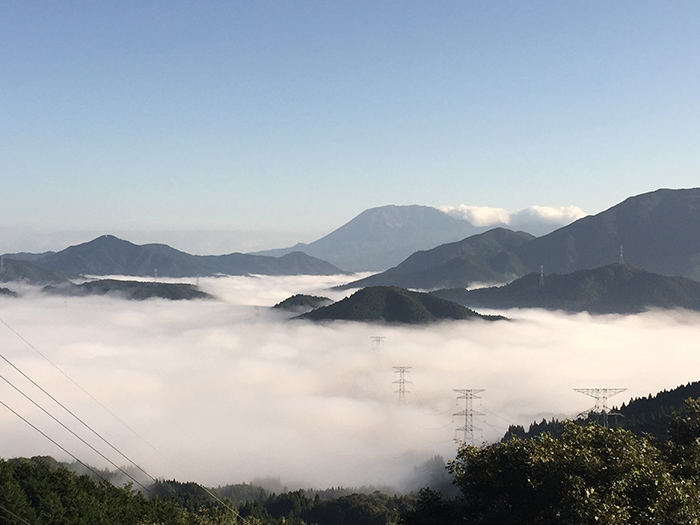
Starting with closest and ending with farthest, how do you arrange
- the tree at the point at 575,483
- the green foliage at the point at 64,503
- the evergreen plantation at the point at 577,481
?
1. the tree at the point at 575,483
2. the evergreen plantation at the point at 577,481
3. the green foliage at the point at 64,503

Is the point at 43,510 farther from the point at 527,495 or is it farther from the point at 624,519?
the point at 624,519

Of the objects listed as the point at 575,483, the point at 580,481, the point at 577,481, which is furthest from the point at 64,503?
the point at 580,481

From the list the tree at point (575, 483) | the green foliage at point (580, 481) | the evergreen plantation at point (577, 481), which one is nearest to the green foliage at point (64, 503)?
the evergreen plantation at point (577, 481)

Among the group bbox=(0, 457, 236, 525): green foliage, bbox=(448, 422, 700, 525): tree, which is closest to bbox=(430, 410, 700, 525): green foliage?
bbox=(448, 422, 700, 525): tree

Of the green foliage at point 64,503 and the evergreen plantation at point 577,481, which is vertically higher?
the evergreen plantation at point 577,481

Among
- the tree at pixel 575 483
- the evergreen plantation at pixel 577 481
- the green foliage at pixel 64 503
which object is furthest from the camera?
the green foliage at pixel 64 503

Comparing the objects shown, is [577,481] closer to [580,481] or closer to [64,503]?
[580,481]

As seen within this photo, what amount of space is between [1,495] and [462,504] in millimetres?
63394

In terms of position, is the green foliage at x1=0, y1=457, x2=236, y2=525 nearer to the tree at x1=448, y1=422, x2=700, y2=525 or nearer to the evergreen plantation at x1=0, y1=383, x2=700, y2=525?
the evergreen plantation at x1=0, y1=383, x2=700, y2=525

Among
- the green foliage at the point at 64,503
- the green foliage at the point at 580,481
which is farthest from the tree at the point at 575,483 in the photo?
the green foliage at the point at 64,503

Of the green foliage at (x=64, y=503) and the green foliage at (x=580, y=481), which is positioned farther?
the green foliage at (x=64, y=503)

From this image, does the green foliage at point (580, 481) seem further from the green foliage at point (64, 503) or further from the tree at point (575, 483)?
the green foliage at point (64, 503)

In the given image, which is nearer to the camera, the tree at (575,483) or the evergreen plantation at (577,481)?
the tree at (575,483)

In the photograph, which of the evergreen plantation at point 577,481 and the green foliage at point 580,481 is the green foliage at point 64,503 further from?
the green foliage at point 580,481
